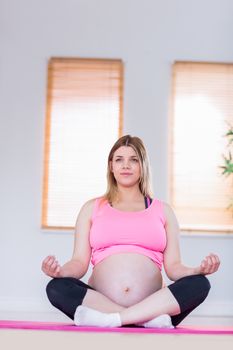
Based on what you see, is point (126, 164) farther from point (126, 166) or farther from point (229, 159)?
point (229, 159)

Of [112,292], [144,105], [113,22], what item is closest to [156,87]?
[144,105]

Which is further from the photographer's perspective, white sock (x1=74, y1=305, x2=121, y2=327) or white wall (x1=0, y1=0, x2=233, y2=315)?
white wall (x1=0, y1=0, x2=233, y2=315)

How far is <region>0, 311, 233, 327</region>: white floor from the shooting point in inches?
180

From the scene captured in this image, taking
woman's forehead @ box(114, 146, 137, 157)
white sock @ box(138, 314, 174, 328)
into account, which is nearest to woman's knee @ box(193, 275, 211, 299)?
white sock @ box(138, 314, 174, 328)

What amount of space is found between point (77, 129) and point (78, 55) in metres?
0.66

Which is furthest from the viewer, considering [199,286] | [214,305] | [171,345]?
[214,305]

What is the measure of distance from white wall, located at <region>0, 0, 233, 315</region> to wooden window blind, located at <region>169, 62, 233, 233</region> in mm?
110

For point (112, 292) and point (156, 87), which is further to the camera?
point (156, 87)

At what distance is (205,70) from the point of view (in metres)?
5.58

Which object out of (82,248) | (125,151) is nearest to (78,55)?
(125,151)

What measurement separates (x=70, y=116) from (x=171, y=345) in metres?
3.98

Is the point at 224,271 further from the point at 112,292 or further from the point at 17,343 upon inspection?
the point at 17,343

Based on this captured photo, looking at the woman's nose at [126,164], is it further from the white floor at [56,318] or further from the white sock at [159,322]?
the white floor at [56,318]

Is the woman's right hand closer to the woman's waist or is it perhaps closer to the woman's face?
the woman's waist
